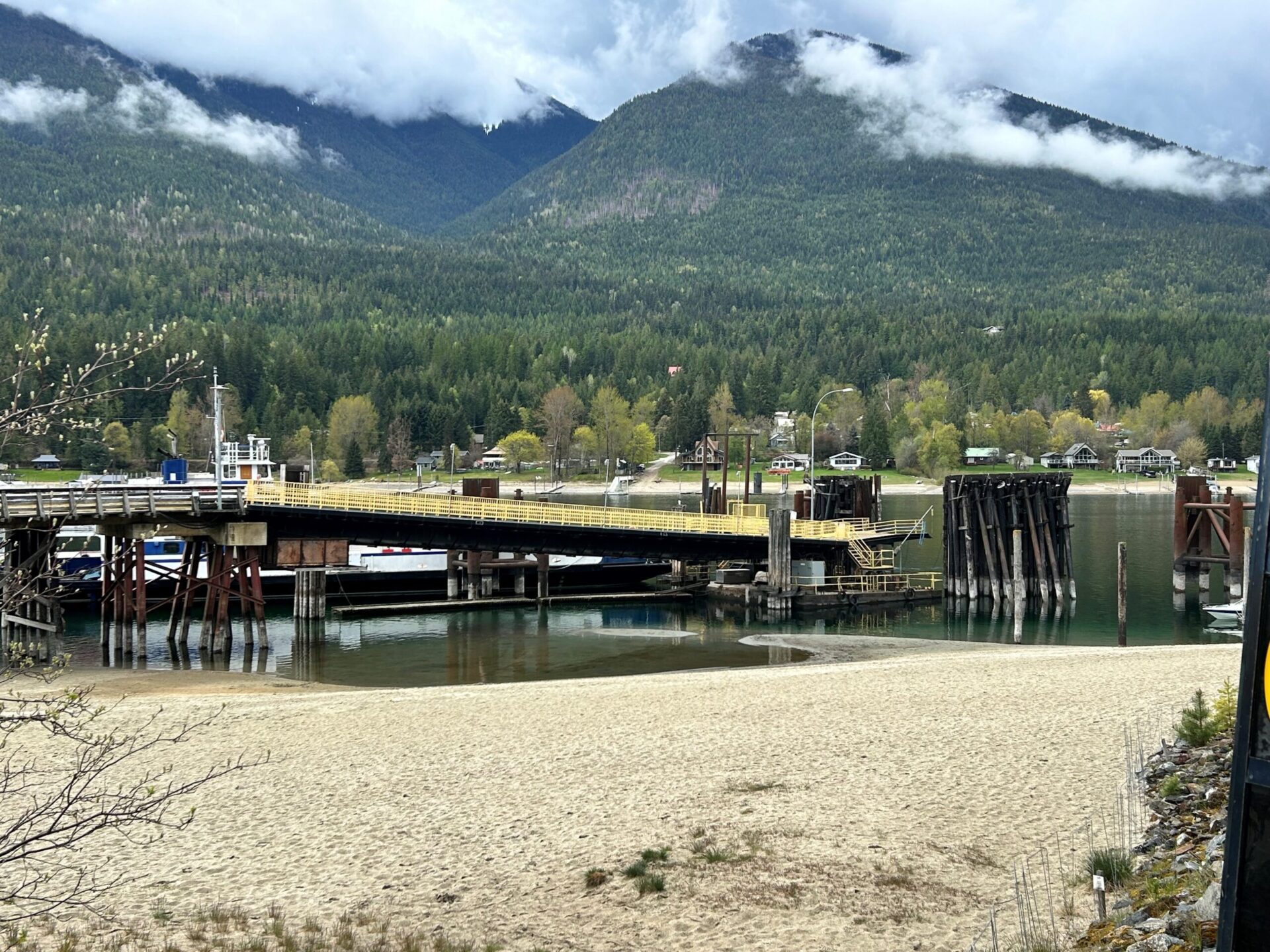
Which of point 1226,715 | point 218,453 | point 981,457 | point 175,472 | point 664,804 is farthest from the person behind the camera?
point 981,457

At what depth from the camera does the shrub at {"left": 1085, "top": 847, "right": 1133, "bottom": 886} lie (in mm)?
12516

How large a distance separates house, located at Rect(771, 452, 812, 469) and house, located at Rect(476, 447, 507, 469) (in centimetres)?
3383

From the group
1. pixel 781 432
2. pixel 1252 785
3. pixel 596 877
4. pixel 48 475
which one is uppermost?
pixel 781 432

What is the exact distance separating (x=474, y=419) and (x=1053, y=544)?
12350 cm

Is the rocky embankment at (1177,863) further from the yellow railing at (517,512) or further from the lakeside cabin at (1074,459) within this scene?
the lakeside cabin at (1074,459)

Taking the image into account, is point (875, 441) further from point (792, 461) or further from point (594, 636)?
point (594, 636)

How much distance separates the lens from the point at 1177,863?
12.2 m

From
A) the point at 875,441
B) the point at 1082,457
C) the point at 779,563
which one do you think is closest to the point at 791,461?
the point at 875,441

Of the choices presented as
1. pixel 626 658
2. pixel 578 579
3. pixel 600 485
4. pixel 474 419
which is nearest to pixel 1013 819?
pixel 626 658

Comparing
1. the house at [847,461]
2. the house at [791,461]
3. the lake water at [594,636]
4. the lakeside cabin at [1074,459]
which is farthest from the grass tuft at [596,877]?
the lakeside cabin at [1074,459]

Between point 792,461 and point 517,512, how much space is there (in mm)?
107894

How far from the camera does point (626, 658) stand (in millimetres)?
38562

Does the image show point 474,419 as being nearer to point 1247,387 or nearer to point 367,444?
point 367,444

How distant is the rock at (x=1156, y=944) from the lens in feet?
32.4
